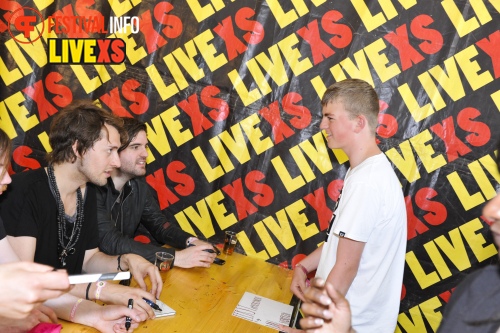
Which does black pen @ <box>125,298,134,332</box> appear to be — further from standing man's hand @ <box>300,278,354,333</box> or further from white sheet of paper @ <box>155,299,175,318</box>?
standing man's hand @ <box>300,278,354,333</box>

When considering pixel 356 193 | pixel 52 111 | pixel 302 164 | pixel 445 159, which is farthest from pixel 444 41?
pixel 52 111

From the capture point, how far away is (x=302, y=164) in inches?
122

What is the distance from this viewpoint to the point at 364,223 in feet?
6.61

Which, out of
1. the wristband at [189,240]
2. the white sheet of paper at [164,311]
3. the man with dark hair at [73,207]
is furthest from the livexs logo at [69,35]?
the white sheet of paper at [164,311]

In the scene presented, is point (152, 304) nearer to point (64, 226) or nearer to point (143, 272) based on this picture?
point (143, 272)

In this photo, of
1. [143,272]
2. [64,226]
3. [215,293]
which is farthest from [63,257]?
[215,293]

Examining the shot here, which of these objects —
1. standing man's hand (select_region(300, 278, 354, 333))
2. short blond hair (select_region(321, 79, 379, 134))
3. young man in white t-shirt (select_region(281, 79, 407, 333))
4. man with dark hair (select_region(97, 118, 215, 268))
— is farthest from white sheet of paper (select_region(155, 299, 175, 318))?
short blond hair (select_region(321, 79, 379, 134))

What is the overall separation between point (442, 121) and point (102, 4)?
6.93 ft

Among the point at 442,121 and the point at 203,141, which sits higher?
the point at 203,141

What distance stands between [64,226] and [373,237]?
1299 millimetres

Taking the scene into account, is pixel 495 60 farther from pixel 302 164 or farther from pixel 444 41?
pixel 302 164

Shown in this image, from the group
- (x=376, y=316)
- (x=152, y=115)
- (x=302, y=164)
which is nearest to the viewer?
(x=376, y=316)

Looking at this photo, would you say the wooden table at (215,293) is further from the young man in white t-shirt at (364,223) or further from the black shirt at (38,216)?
the black shirt at (38,216)

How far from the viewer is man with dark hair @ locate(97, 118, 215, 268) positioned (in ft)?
8.86
